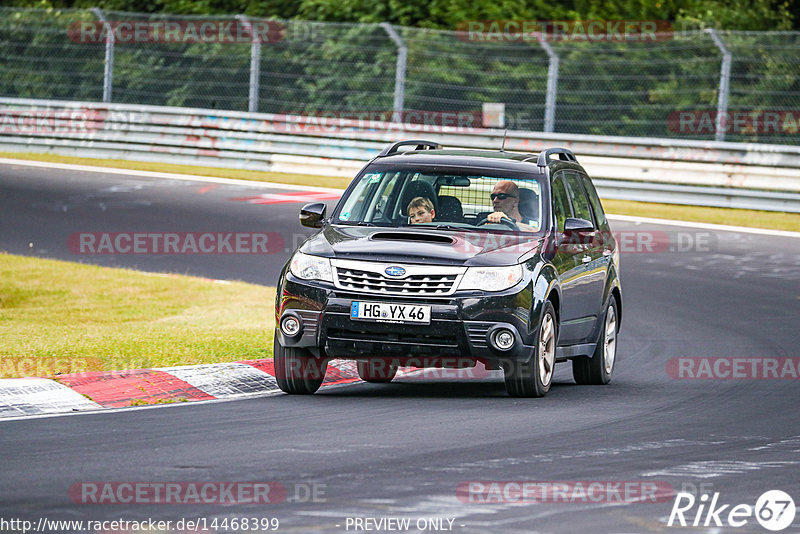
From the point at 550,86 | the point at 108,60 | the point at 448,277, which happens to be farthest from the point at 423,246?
the point at 108,60

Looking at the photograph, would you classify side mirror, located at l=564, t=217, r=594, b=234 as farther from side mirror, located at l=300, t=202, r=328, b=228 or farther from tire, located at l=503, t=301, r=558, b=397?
side mirror, located at l=300, t=202, r=328, b=228

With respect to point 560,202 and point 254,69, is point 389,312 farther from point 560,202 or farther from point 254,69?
point 254,69

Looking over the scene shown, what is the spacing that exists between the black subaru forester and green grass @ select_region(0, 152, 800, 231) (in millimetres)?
11912

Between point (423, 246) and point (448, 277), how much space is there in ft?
1.26

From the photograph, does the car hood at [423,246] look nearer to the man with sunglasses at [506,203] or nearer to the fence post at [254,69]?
the man with sunglasses at [506,203]

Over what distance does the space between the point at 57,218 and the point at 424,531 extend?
16216 millimetres

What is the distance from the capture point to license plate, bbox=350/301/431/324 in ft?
→ 31.0

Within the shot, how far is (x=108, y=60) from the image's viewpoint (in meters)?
29.0

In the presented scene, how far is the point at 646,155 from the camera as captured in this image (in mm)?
24625

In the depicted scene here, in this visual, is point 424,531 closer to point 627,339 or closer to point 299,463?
point 299,463

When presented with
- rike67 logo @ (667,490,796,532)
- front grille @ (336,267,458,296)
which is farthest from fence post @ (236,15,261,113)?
rike67 logo @ (667,490,796,532)

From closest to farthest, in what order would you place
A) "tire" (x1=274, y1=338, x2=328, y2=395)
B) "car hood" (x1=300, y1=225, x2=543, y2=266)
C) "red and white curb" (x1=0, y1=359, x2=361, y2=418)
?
"red and white curb" (x1=0, y1=359, x2=361, y2=418) < "car hood" (x1=300, y1=225, x2=543, y2=266) < "tire" (x1=274, y1=338, x2=328, y2=395)

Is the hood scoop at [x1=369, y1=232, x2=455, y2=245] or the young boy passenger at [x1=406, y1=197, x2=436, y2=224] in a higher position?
the young boy passenger at [x1=406, y1=197, x2=436, y2=224]

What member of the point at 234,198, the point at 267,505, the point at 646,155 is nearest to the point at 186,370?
the point at 267,505
